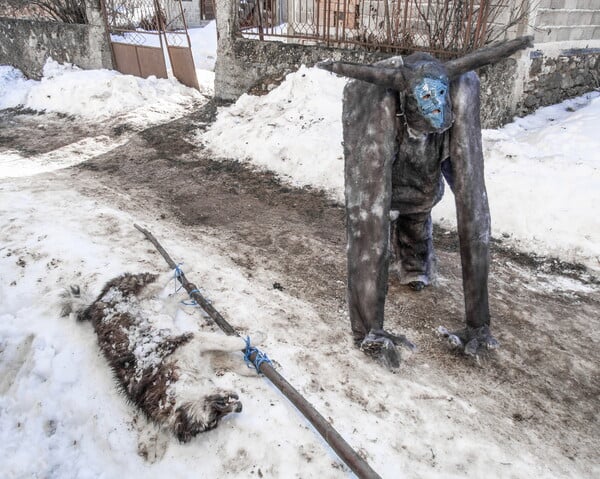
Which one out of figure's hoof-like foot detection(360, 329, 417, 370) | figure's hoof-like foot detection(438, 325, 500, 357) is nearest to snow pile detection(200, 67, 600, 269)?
figure's hoof-like foot detection(438, 325, 500, 357)

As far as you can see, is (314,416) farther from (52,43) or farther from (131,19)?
(52,43)

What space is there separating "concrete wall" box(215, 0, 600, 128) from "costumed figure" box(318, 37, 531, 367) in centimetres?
401

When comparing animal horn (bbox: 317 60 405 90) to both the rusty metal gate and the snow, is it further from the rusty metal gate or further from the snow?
the rusty metal gate

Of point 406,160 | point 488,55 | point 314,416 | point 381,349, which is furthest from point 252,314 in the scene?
point 488,55

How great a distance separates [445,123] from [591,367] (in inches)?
72.2

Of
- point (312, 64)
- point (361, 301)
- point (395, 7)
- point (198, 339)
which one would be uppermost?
point (395, 7)

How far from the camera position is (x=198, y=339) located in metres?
2.73

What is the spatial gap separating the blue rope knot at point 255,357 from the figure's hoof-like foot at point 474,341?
1.17m

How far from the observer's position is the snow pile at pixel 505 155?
4344 millimetres

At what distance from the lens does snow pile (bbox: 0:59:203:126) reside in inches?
342

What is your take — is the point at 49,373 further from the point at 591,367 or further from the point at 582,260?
the point at 582,260

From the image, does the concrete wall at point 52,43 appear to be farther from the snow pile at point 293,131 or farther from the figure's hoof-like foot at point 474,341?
the figure's hoof-like foot at point 474,341

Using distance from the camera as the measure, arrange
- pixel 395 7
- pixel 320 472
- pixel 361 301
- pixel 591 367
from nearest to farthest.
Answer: pixel 320 472, pixel 361 301, pixel 591 367, pixel 395 7

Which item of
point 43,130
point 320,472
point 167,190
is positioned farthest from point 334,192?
point 43,130
